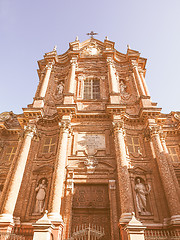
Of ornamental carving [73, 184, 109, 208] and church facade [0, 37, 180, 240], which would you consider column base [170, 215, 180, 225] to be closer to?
church facade [0, 37, 180, 240]

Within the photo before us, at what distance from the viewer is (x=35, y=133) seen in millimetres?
A: 14805

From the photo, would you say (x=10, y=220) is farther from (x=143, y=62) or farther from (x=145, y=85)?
(x=143, y=62)

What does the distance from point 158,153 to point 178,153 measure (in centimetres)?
351

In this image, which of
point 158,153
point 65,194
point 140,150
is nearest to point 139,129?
point 140,150

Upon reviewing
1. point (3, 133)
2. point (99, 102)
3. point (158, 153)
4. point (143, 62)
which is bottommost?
point (158, 153)

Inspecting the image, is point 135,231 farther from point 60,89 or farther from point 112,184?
point 60,89

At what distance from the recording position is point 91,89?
63.6ft

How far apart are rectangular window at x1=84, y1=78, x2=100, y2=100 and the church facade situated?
0.10m

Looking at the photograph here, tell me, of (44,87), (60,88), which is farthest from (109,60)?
(44,87)

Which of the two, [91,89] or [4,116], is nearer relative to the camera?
[4,116]

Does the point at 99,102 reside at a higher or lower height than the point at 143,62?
lower

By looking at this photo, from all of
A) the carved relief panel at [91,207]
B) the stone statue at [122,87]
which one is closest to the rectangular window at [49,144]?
the carved relief panel at [91,207]

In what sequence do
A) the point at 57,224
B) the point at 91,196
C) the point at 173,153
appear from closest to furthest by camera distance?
the point at 57,224 → the point at 91,196 → the point at 173,153

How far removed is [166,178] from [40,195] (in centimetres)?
793
